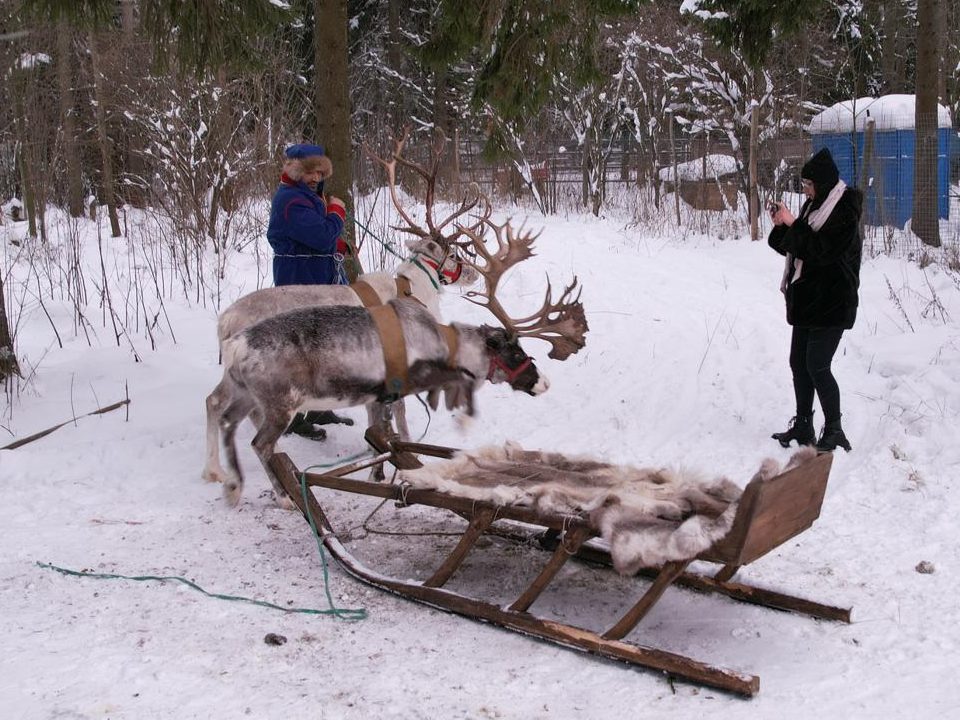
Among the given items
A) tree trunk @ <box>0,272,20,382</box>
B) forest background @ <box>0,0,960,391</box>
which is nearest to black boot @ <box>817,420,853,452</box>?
forest background @ <box>0,0,960,391</box>

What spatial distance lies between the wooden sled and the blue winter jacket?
236cm

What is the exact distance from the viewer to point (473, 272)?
25.1 feet

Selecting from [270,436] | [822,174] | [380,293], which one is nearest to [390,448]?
[270,436]

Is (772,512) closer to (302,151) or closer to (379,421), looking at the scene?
(379,421)

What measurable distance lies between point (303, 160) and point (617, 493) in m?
3.81

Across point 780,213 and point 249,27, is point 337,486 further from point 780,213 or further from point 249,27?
point 249,27

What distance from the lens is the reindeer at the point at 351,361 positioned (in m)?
5.50

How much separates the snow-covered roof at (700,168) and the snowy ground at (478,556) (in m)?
10.8

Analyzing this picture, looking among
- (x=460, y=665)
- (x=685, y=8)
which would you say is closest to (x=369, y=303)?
(x=460, y=665)

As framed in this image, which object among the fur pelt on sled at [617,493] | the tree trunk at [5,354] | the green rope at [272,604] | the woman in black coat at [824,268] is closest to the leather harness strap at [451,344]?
the fur pelt on sled at [617,493]

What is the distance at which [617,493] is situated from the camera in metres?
4.18

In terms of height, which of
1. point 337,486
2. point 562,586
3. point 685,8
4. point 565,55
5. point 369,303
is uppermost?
point 685,8

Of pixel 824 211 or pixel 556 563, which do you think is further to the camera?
pixel 824 211

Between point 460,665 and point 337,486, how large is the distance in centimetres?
135
